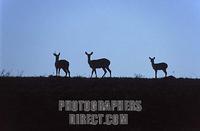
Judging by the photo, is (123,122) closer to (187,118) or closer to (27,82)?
(187,118)

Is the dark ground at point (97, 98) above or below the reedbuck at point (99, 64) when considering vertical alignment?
below

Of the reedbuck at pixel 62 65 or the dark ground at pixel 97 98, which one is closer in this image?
the dark ground at pixel 97 98

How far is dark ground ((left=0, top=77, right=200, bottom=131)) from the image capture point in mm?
24594

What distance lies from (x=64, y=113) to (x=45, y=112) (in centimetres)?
69

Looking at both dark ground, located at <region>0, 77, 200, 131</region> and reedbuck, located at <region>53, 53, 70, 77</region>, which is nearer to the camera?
dark ground, located at <region>0, 77, 200, 131</region>

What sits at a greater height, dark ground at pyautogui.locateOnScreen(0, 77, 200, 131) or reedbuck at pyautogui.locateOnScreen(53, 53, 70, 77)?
reedbuck at pyautogui.locateOnScreen(53, 53, 70, 77)

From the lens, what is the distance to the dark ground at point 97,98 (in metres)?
24.6

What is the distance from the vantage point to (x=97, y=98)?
25500mm

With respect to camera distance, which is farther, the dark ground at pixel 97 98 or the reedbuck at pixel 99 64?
the reedbuck at pixel 99 64

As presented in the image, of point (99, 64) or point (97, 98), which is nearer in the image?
point (97, 98)

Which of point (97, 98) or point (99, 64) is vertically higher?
point (99, 64)

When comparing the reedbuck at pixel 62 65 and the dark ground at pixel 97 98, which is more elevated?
the reedbuck at pixel 62 65

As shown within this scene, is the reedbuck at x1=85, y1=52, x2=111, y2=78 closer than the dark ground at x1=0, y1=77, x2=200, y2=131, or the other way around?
the dark ground at x1=0, y1=77, x2=200, y2=131

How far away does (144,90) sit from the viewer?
85.8ft
